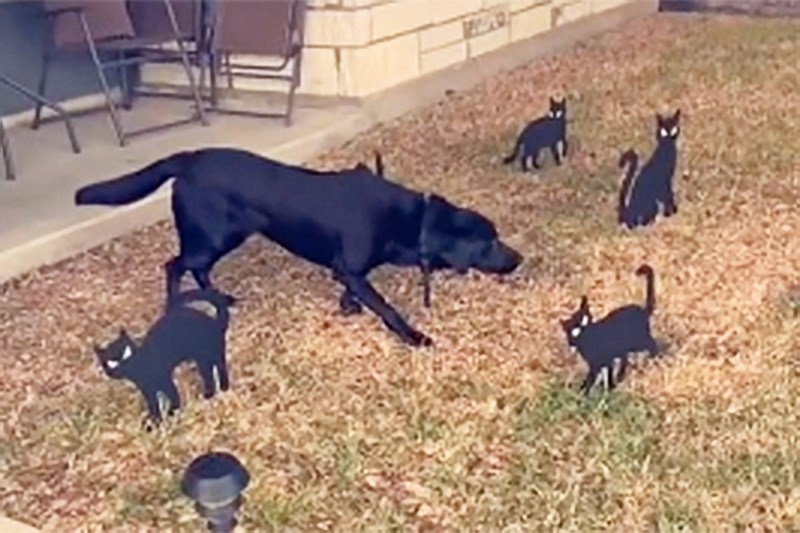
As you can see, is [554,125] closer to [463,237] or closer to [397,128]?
[397,128]

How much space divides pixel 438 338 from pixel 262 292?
563mm

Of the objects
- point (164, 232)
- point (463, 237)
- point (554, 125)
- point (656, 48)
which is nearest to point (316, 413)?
point (463, 237)

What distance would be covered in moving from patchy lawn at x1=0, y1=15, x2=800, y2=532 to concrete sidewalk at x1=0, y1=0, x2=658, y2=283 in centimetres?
8

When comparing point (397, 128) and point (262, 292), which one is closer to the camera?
point (262, 292)

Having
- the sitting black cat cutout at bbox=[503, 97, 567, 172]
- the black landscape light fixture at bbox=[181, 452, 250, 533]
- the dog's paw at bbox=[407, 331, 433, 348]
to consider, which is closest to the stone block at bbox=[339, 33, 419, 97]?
the sitting black cat cutout at bbox=[503, 97, 567, 172]

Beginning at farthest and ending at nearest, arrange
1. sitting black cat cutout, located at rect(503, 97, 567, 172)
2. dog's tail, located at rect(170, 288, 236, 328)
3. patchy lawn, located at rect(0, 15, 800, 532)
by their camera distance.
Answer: sitting black cat cutout, located at rect(503, 97, 567, 172) → dog's tail, located at rect(170, 288, 236, 328) → patchy lawn, located at rect(0, 15, 800, 532)

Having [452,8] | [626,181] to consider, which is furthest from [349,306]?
[452,8]

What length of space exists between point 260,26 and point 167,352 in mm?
2606

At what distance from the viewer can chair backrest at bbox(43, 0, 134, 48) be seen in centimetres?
506

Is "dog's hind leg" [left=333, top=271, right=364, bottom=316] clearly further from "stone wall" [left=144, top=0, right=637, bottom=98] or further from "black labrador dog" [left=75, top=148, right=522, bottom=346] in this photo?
"stone wall" [left=144, top=0, right=637, bottom=98]

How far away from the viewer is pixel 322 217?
122 inches

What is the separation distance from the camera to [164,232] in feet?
13.6

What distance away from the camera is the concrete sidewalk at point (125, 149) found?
397cm

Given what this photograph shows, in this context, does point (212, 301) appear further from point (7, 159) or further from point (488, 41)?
point (488, 41)
